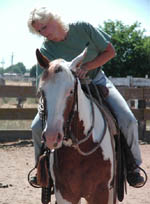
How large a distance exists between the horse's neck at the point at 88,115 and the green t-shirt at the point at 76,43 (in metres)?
0.67

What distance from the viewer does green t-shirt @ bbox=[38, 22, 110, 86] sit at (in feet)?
11.8

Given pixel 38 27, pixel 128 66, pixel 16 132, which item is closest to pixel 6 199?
pixel 38 27

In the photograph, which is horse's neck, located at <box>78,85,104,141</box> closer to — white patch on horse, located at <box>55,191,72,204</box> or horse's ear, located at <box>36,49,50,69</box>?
horse's ear, located at <box>36,49,50,69</box>

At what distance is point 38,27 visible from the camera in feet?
11.3

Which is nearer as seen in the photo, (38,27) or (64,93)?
(64,93)

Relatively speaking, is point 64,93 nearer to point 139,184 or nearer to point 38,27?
point 38,27

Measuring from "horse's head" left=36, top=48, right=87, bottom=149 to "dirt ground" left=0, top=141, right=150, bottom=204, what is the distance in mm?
2807

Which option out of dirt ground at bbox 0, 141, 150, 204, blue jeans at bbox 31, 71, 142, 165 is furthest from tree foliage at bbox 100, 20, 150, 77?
blue jeans at bbox 31, 71, 142, 165

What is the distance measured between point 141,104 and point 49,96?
337 inches

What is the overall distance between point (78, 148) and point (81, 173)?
227mm

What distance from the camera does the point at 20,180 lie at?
617 centimetres

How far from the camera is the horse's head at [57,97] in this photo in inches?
101

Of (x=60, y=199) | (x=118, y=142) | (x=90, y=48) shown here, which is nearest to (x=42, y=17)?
(x=90, y=48)

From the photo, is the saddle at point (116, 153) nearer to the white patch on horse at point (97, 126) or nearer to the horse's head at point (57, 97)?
the white patch on horse at point (97, 126)
